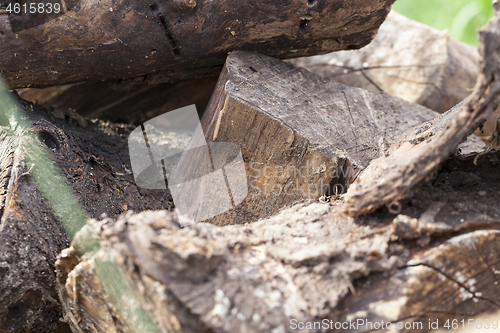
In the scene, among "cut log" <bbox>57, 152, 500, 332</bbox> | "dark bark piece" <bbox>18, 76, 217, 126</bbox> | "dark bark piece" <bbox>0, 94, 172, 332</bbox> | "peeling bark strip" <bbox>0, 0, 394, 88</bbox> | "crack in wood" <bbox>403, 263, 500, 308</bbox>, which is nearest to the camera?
"cut log" <bbox>57, 152, 500, 332</bbox>

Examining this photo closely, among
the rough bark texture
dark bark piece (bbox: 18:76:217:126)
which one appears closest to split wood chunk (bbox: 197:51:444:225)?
the rough bark texture

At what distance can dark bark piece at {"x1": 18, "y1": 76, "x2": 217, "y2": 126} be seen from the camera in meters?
2.05

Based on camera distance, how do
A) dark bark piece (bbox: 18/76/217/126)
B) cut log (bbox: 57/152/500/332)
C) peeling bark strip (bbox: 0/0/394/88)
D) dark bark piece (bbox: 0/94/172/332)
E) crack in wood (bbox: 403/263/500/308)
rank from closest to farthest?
cut log (bbox: 57/152/500/332)
crack in wood (bbox: 403/263/500/308)
dark bark piece (bbox: 0/94/172/332)
peeling bark strip (bbox: 0/0/394/88)
dark bark piece (bbox: 18/76/217/126)

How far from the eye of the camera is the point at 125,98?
7.00 ft

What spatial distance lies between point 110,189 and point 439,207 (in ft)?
4.18

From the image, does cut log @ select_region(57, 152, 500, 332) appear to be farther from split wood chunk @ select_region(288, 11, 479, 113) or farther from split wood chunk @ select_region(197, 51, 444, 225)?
split wood chunk @ select_region(288, 11, 479, 113)

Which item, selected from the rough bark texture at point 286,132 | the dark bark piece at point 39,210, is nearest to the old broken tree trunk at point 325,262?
the dark bark piece at point 39,210

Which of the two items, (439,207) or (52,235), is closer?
(439,207)

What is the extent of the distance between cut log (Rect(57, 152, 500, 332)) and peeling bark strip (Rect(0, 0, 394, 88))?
86 centimetres

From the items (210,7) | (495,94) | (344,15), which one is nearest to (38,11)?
(210,7)

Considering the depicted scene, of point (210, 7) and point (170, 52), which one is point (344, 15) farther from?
point (170, 52)

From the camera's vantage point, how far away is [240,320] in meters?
0.79

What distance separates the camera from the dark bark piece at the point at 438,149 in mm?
Answer: 887

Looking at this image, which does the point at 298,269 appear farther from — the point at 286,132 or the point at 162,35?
the point at 162,35
